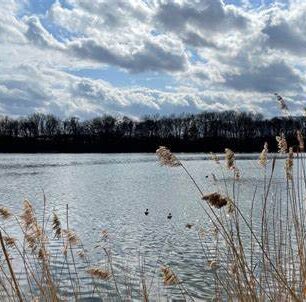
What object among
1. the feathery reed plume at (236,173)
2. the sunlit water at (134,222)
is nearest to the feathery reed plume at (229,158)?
the feathery reed plume at (236,173)

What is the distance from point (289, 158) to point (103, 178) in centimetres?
3834

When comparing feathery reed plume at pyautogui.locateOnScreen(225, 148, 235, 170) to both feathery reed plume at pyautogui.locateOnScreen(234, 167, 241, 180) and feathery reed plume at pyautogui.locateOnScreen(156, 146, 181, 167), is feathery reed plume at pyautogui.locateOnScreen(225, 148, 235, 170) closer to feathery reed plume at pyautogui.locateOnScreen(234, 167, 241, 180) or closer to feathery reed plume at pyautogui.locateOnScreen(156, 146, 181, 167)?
feathery reed plume at pyautogui.locateOnScreen(234, 167, 241, 180)

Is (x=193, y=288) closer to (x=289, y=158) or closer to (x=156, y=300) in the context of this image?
(x=156, y=300)

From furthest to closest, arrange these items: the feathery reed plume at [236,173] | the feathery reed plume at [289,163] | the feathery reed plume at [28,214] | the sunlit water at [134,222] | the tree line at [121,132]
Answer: the tree line at [121,132], the sunlit water at [134,222], the feathery reed plume at [236,173], the feathery reed plume at [289,163], the feathery reed plume at [28,214]

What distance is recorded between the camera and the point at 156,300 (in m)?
9.28

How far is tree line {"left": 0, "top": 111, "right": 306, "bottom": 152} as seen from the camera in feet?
383

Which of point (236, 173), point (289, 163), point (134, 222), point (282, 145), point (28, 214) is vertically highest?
point (282, 145)

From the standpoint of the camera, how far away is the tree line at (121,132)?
117 metres

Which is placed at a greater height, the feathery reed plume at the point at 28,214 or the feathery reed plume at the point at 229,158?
the feathery reed plume at the point at 229,158

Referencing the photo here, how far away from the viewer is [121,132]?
423 feet

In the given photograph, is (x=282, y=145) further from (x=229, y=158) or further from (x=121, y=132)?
(x=121, y=132)

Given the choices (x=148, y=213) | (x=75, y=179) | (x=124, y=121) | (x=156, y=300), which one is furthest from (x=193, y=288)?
(x=124, y=121)

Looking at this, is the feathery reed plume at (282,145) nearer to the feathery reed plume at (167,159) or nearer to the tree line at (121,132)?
the feathery reed plume at (167,159)

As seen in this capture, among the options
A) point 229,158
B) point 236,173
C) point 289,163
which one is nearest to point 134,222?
point 236,173
